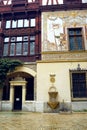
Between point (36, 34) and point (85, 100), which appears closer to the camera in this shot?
point (85, 100)

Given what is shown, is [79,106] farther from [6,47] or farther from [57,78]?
[6,47]

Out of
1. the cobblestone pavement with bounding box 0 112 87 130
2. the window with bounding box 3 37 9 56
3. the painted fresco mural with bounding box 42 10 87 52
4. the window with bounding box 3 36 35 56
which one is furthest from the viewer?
the window with bounding box 3 37 9 56

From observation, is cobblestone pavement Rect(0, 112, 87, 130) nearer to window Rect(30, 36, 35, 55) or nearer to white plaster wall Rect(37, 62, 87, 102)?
white plaster wall Rect(37, 62, 87, 102)

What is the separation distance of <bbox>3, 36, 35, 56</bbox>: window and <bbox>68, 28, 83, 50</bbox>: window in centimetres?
312

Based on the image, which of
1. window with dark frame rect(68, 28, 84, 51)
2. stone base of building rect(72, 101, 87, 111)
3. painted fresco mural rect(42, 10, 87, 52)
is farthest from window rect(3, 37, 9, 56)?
stone base of building rect(72, 101, 87, 111)

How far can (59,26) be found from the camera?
15836mm

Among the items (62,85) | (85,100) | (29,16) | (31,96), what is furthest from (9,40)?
(85,100)

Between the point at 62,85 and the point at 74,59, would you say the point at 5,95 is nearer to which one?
the point at 62,85

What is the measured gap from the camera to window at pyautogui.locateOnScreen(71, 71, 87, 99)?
13.8m

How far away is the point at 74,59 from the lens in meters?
14.6

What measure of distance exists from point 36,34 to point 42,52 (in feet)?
6.12

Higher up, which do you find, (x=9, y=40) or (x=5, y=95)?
(x=9, y=40)

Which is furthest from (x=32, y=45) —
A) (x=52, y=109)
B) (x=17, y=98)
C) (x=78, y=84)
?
(x=52, y=109)

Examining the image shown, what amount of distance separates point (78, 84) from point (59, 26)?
5.08m
